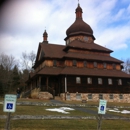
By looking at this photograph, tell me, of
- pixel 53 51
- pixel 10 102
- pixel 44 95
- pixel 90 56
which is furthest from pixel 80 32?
pixel 10 102

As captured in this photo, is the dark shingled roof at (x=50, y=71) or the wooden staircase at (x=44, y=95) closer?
the wooden staircase at (x=44, y=95)

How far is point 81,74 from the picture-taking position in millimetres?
29234

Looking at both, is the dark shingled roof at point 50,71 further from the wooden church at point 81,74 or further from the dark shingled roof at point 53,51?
the dark shingled roof at point 53,51

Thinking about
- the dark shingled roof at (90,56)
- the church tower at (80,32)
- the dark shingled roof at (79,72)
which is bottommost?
the dark shingled roof at (79,72)

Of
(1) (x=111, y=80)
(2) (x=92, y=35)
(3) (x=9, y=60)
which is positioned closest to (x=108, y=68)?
(1) (x=111, y=80)

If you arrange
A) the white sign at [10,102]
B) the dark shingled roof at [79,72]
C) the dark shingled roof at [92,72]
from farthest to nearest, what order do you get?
the dark shingled roof at [92,72] → the dark shingled roof at [79,72] → the white sign at [10,102]

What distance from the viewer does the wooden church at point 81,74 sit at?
94.5ft

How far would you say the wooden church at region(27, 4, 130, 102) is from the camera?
94.5 ft

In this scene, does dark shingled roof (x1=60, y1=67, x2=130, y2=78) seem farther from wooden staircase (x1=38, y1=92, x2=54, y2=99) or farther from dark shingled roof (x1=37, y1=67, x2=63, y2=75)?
wooden staircase (x1=38, y1=92, x2=54, y2=99)

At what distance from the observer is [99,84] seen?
1210 inches

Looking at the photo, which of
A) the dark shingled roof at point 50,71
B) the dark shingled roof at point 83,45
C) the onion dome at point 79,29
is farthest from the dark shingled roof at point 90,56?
the onion dome at point 79,29

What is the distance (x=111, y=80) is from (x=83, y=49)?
744 cm

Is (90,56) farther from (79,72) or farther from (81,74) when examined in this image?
(81,74)

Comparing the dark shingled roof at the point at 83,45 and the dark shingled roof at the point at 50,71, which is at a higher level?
the dark shingled roof at the point at 83,45
